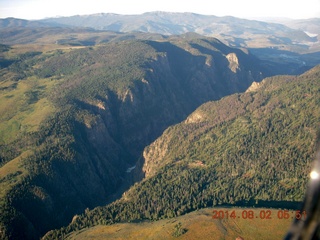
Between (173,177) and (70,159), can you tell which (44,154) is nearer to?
(70,159)

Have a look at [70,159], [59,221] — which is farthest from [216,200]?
[70,159]
